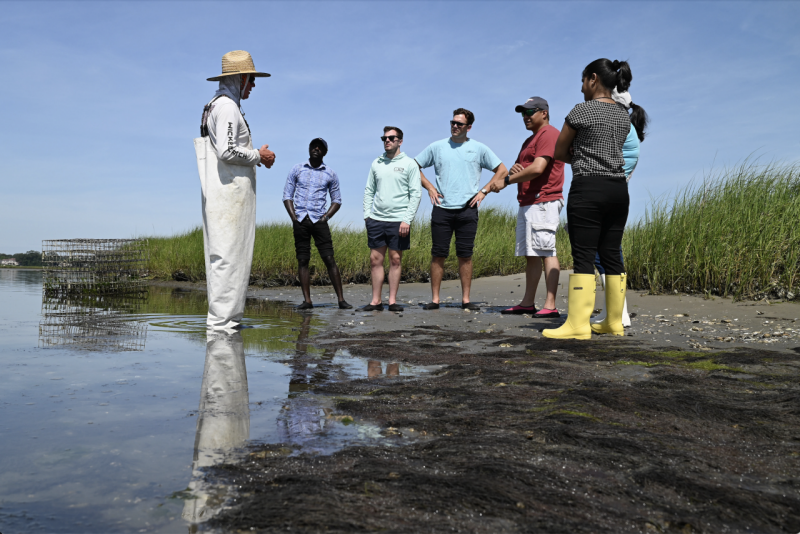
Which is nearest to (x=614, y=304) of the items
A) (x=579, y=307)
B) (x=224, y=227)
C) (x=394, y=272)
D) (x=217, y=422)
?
(x=579, y=307)

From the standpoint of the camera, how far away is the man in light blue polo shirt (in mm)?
7203

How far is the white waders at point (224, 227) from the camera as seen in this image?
5.56m

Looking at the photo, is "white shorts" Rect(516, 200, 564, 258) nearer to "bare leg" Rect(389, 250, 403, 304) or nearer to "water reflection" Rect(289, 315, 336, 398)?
"bare leg" Rect(389, 250, 403, 304)

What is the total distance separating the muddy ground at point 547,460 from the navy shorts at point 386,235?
13.2 feet

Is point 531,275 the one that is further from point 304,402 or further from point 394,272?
point 304,402

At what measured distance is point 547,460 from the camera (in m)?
1.99

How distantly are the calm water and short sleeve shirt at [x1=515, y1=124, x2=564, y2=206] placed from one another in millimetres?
2920

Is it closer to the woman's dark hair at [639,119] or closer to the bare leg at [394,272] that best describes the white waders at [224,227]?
the bare leg at [394,272]

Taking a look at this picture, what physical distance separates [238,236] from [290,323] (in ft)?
3.97

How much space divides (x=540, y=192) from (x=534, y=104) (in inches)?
38.6

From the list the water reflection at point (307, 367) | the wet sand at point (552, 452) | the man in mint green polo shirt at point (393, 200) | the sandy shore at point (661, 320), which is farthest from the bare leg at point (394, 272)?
the wet sand at point (552, 452)

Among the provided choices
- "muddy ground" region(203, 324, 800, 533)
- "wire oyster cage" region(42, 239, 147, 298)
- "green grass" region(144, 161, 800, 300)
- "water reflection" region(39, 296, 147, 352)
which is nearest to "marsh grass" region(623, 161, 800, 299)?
"green grass" region(144, 161, 800, 300)

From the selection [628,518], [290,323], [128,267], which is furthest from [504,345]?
[128,267]

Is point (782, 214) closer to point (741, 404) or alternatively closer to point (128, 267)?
point (741, 404)
